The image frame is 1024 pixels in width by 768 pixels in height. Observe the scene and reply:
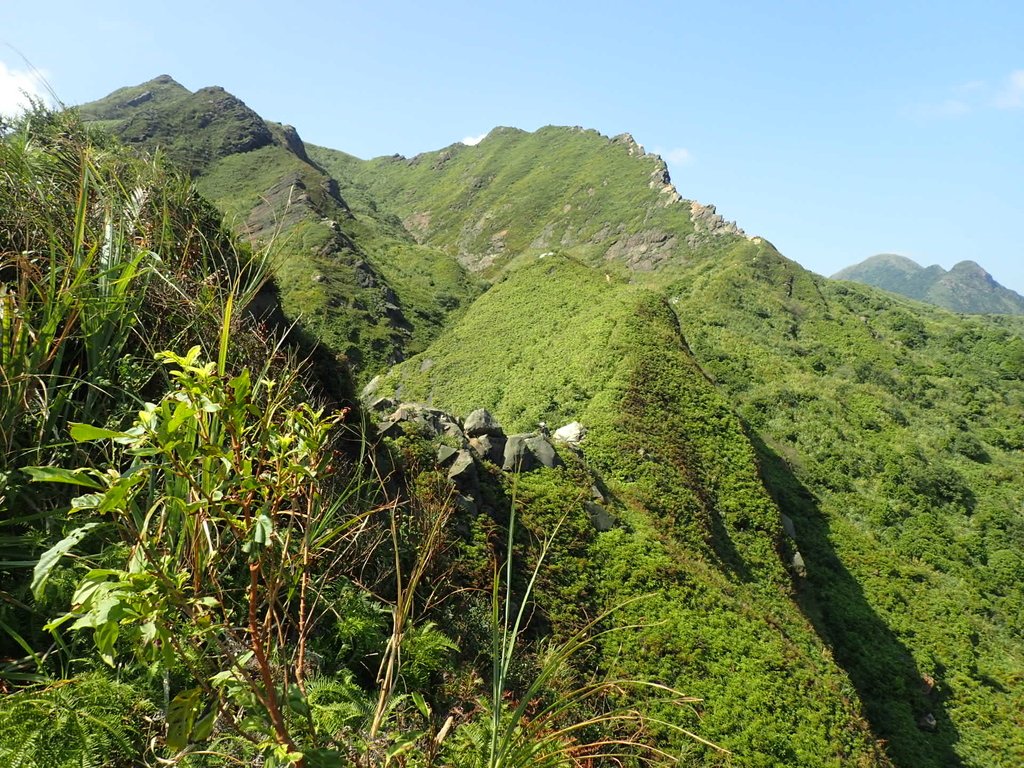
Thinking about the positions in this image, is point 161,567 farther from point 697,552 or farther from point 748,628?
point 697,552

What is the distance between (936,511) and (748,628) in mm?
19638

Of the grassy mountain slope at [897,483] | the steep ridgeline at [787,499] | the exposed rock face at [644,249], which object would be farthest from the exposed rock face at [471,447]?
the exposed rock face at [644,249]

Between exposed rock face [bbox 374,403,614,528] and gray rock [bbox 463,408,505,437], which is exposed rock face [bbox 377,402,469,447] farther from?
gray rock [bbox 463,408,505,437]

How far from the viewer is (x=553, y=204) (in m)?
85.2

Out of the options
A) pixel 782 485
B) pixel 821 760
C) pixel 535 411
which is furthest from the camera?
pixel 782 485

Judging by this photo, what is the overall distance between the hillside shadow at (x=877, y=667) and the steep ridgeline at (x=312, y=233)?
1727cm

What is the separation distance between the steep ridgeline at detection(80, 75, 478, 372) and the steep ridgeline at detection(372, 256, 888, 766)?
8.20 m

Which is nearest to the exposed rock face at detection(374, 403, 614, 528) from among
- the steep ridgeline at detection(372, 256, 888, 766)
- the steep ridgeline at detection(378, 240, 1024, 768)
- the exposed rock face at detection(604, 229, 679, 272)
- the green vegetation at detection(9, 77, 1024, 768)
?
the green vegetation at detection(9, 77, 1024, 768)

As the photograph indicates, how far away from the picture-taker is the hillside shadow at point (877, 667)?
1388 centimetres

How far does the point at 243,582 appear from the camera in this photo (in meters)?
3.58

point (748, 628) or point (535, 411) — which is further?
point (535, 411)

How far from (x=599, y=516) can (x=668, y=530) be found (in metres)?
2.37

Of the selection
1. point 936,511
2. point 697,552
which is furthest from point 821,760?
point 936,511

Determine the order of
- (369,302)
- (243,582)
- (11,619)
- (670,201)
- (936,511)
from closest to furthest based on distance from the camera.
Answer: (11,619)
(243,582)
(936,511)
(369,302)
(670,201)
